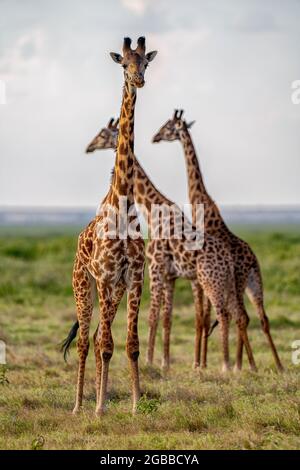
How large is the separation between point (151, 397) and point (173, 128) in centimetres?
515

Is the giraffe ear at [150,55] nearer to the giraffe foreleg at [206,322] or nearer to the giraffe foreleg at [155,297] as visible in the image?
the giraffe foreleg at [155,297]

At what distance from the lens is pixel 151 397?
29.4 feet

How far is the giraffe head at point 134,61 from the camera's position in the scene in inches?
316

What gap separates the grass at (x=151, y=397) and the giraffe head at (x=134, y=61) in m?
2.75

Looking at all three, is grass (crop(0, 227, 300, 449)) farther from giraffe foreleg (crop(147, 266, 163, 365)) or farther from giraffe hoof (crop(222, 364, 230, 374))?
giraffe foreleg (crop(147, 266, 163, 365))

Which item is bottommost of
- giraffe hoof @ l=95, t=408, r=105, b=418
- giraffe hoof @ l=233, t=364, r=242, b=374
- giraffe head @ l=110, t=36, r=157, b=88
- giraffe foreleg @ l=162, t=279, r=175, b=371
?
giraffe hoof @ l=233, t=364, r=242, b=374

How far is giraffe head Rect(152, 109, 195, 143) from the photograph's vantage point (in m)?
13.0

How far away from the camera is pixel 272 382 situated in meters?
9.70

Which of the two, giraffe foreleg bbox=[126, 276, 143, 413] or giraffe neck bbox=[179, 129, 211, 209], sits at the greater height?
giraffe neck bbox=[179, 129, 211, 209]

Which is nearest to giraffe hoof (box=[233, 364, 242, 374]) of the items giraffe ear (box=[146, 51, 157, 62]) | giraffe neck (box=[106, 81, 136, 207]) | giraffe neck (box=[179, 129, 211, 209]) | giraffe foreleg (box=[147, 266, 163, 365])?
giraffe foreleg (box=[147, 266, 163, 365])

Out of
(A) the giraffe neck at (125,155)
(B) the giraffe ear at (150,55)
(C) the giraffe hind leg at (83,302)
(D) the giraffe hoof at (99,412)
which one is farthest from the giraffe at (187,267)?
(B) the giraffe ear at (150,55)

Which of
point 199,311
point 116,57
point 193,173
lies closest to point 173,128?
point 193,173

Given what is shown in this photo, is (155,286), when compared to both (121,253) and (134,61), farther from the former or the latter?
(134,61)

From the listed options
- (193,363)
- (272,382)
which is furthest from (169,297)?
(272,382)
